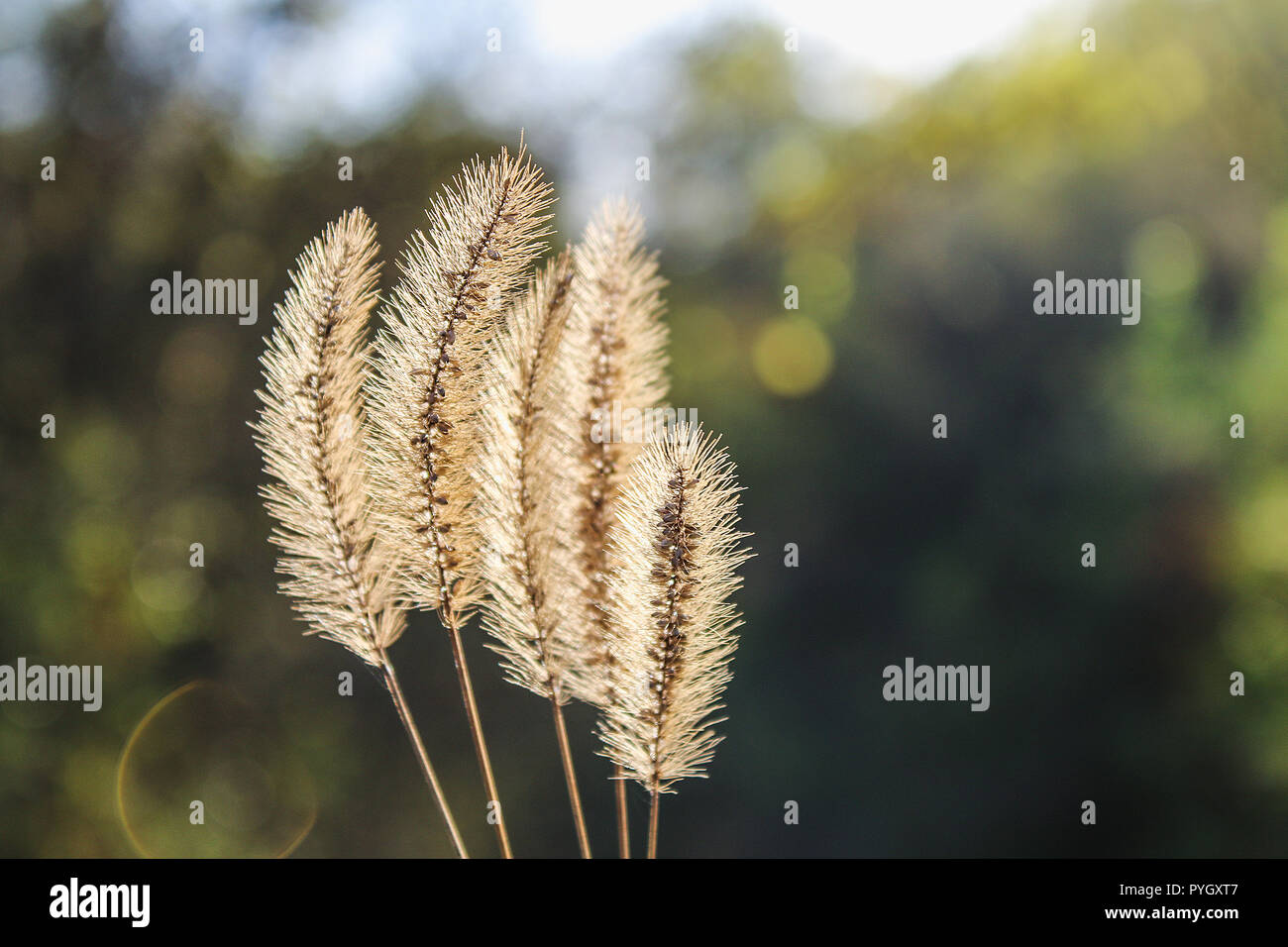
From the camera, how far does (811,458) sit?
3.15 meters

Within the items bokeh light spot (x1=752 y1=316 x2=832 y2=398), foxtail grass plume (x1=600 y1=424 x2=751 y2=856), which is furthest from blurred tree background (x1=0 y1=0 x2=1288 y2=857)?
foxtail grass plume (x1=600 y1=424 x2=751 y2=856)

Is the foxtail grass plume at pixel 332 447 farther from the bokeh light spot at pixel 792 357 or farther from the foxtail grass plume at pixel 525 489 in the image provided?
the bokeh light spot at pixel 792 357

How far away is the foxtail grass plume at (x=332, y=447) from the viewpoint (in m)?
0.64

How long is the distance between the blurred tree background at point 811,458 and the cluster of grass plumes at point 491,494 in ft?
6.65

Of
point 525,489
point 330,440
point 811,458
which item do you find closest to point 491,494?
point 525,489

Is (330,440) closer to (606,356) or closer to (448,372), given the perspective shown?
(448,372)

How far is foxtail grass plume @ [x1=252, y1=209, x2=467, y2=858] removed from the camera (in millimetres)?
642

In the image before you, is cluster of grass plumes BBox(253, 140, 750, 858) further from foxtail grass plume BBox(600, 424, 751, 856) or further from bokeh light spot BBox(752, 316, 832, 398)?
bokeh light spot BBox(752, 316, 832, 398)

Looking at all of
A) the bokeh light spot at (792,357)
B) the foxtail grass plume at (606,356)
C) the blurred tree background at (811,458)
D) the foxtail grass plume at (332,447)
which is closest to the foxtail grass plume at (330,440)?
the foxtail grass plume at (332,447)

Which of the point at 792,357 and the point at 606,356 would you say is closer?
the point at 606,356

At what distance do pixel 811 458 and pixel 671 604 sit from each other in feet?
8.50

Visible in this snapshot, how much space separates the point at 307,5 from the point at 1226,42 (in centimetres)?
339
